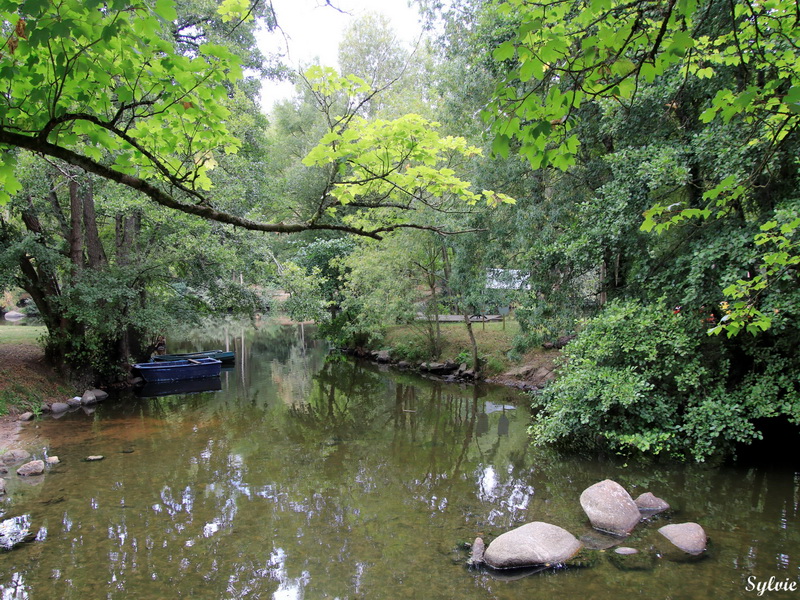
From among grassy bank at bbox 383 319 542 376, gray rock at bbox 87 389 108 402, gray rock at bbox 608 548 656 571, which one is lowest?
gray rock at bbox 87 389 108 402

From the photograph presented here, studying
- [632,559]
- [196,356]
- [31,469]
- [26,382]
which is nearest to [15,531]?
[31,469]

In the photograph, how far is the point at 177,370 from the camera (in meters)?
15.6

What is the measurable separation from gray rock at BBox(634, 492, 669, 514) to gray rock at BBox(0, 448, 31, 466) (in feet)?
31.6

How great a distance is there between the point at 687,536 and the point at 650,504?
86 centimetres

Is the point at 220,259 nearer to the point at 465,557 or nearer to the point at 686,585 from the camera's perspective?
the point at 465,557

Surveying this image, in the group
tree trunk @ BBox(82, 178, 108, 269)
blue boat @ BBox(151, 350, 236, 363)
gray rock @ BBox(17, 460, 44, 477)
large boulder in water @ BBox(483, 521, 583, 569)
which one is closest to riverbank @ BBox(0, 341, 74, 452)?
gray rock @ BBox(17, 460, 44, 477)

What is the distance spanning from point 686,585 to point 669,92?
673 centimetres

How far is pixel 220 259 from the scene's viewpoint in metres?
13.7

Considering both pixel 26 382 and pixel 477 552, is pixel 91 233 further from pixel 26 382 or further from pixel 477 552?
pixel 477 552

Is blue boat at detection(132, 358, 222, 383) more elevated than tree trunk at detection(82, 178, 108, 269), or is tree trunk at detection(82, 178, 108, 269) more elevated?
tree trunk at detection(82, 178, 108, 269)

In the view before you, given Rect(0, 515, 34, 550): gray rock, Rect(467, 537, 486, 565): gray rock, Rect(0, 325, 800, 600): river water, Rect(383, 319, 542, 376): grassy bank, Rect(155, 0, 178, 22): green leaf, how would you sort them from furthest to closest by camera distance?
Rect(383, 319, 542, 376): grassy bank → Rect(0, 515, 34, 550): gray rock → Rect(467, 537, 486, 565): gray rock → Rect(0, 325, 800, 600): river water → Rect(155, 0, 178, 22): green leaf

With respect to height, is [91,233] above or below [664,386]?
above

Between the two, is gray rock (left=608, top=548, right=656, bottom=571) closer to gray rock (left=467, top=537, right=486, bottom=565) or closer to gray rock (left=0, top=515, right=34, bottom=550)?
gray rock (left=467, top=537, right=486, bottom=565)

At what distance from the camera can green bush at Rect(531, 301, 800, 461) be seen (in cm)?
673
